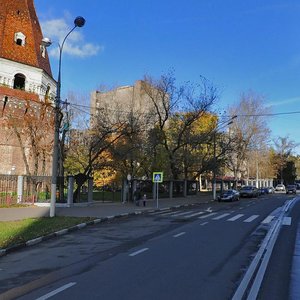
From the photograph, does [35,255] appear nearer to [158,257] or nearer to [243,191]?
[158,257]

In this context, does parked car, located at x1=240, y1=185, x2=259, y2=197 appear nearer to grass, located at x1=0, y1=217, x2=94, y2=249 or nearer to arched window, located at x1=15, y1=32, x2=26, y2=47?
arched window, located at x1=15, y1=32, x2=26, y2=47

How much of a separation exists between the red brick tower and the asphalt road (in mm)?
25107

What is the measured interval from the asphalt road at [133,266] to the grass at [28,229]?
0.74 metres

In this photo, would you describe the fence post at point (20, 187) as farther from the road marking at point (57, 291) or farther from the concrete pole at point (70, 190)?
the road marking at point (57, 291)

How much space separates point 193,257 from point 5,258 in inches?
184

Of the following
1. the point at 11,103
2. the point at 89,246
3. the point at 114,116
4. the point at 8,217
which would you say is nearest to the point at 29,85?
the point at 11,103

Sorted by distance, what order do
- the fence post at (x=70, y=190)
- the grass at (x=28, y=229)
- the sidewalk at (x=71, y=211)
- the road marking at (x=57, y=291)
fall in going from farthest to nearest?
1. the fence post at (x=70, y=190)
2. the sidewalk at (x=71, y=211)
3. the grass at (x=28, y=229)
4. the road marking at (x=57, y=291)

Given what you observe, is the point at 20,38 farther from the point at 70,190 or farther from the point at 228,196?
the point at 228,196

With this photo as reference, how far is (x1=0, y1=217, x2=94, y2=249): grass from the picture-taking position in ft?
42.1

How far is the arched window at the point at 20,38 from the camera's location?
160 feet

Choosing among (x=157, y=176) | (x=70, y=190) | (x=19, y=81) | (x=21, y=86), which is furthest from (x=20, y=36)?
(x=157, y=176)

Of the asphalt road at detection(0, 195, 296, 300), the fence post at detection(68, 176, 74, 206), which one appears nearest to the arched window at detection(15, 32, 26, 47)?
the fence post at detection(68, 176, 74, 206)

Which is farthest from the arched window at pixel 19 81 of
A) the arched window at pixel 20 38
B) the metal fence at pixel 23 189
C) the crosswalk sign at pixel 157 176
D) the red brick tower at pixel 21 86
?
the crosswalk sign at pixel 157 176

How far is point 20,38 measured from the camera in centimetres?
4919
